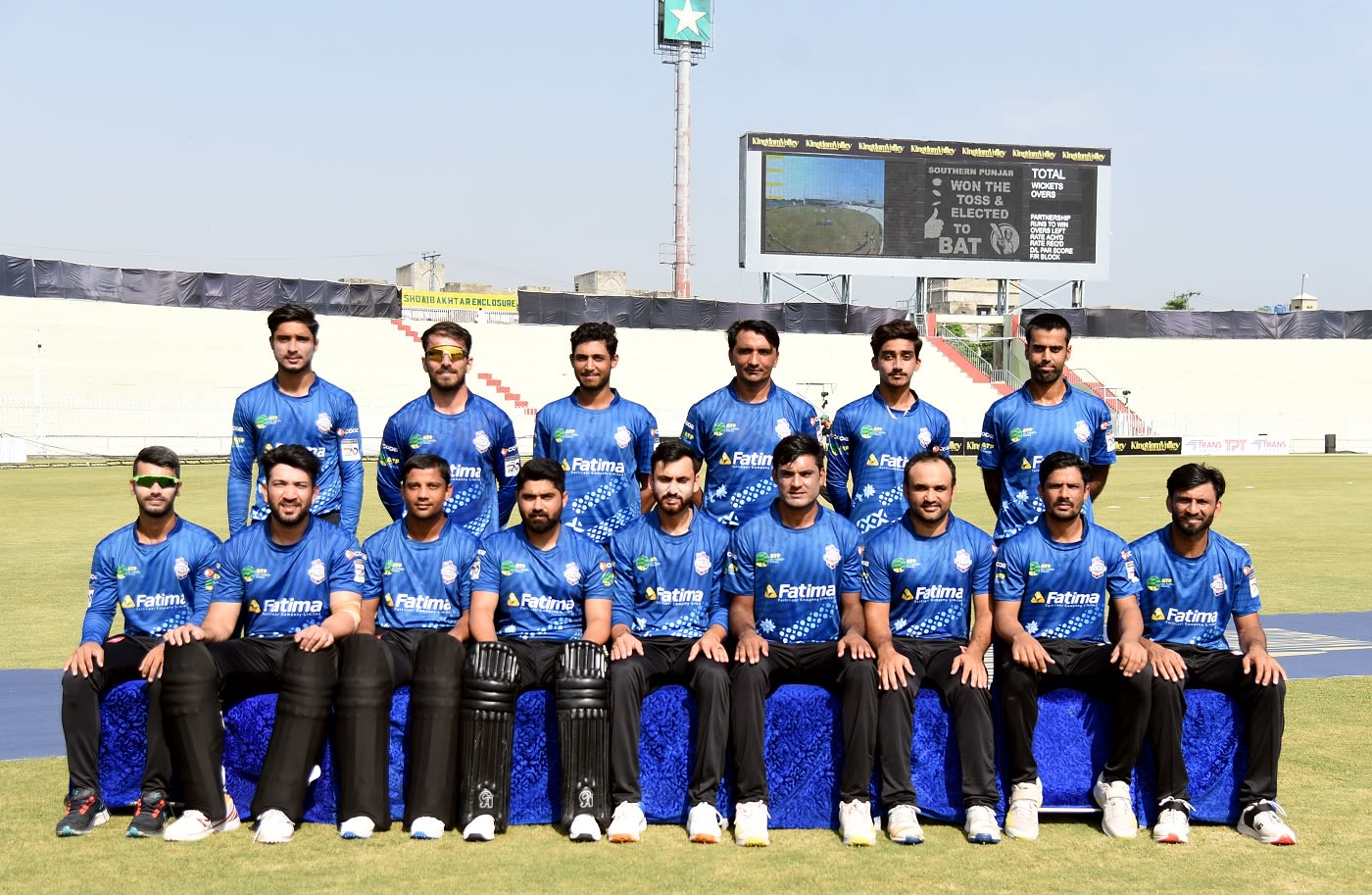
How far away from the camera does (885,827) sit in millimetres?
5301

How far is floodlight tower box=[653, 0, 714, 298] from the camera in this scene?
50.2m

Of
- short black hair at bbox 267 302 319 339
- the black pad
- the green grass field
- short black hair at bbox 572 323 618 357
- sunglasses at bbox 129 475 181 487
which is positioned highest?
short black hair at bbox 267 302 319 339

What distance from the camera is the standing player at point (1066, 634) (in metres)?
5.27

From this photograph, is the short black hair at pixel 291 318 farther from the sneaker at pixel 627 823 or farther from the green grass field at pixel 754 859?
the sneaker at pixel 627 823

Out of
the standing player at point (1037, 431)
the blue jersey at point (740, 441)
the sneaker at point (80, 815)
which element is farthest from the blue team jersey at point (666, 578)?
the sneaker at point (80, 815)

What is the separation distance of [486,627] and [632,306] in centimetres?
4124

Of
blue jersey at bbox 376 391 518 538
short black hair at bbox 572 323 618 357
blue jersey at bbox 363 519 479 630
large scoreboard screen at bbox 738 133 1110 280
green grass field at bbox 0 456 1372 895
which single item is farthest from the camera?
large scoreboard screen at bbox 738 133 1110 280

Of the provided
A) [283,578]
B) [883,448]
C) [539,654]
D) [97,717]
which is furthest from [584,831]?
[883,448]

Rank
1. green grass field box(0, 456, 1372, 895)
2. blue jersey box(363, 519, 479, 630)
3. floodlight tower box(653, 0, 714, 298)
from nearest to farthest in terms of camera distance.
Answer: green grass field box(0, 456, 1372, 895) < blue jersey box(363, 519, 479, 630) < floodlight tower box(653, 0, 714, 298)

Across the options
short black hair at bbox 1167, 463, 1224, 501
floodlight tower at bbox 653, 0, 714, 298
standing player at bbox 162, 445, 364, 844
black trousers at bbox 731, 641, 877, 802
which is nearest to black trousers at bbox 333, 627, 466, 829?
standing player at bbox 162, 445, 364, 844

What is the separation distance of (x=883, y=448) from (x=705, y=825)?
2.35 meters

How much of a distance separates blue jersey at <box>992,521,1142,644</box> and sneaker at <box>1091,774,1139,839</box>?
62 centimetres

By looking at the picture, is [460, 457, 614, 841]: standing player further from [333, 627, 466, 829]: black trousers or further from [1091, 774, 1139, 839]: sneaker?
[1091, 774, 1139, 839]: sneaker

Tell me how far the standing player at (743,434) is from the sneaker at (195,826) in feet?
8.84
